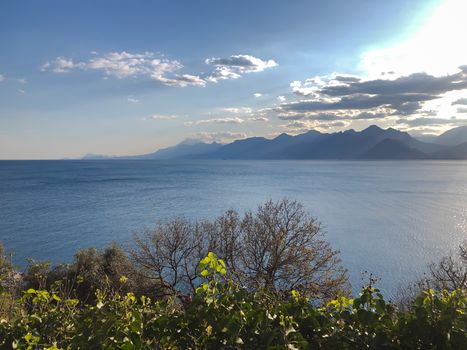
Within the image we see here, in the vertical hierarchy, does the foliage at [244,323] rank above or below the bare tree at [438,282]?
above

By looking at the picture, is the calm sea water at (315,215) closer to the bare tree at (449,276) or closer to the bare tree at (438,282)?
the bare tree at (438,282)

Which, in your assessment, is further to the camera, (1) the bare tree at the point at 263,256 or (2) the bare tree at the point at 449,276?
(1) the bare tree at the point at 263,256

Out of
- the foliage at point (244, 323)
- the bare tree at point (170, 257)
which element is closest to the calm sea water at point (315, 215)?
the bare tree at point (170, 257)

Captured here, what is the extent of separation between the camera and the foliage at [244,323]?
379 centimetres

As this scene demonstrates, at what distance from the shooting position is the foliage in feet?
12.4

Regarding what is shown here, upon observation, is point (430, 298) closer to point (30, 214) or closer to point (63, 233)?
point (63, 233)

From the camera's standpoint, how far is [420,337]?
4.08 metres

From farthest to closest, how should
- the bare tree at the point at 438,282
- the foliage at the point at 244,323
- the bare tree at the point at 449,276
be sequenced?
the bare tree at the point at 438,282, the bare tree at the point at 449,276, the foliage at the point at 244,323

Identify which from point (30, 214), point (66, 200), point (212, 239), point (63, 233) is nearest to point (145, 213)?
point (63, 233)

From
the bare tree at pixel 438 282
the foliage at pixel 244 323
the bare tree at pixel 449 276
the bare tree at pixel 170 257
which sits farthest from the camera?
the bare tree at pixel 170 257

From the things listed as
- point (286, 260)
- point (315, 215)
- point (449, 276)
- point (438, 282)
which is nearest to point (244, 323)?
point (286, 260)

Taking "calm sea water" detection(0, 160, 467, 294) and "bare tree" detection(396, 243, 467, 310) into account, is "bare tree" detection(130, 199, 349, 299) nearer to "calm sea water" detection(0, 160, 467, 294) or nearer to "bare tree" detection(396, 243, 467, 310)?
"bare tree" detection(396, 243, 467, 310)

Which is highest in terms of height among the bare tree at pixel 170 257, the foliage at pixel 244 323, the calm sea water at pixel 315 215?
the foliage at pixel 244 323

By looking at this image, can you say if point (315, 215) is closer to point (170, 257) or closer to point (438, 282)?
point (438, 282)
